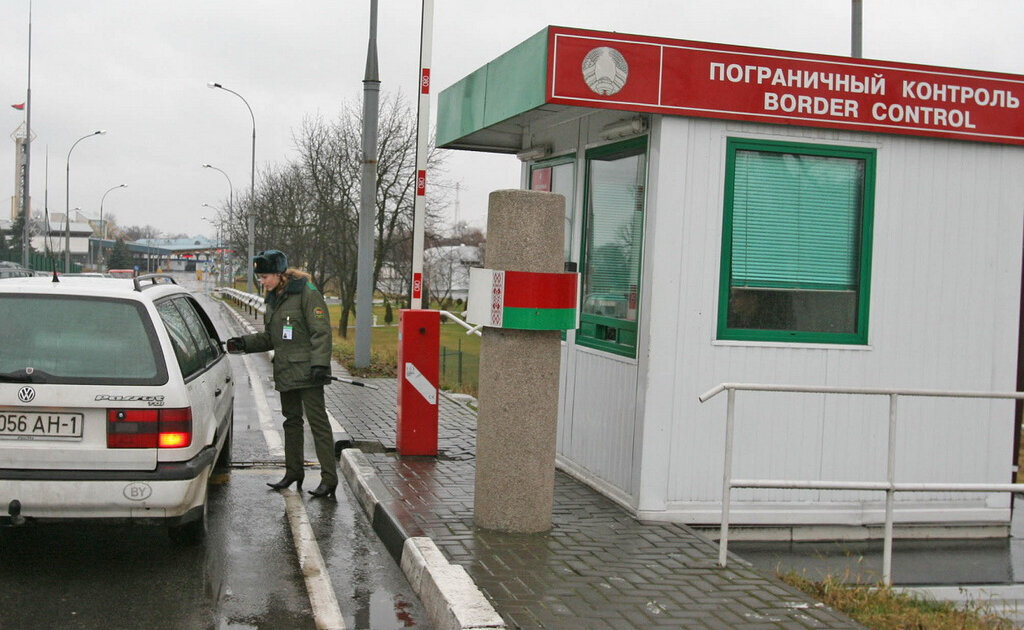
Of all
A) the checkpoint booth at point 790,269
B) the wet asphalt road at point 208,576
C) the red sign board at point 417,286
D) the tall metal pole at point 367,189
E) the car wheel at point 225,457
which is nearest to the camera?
the wet asphalt road at point 208,576

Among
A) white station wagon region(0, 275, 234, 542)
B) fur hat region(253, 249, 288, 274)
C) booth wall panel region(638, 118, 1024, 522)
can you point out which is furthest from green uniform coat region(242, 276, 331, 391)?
booth wall panel region(638, 118, 1024, 522)

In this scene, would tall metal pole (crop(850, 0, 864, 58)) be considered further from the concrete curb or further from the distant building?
the distant building

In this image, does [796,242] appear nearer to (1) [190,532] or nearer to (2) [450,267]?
(1) [190,532]

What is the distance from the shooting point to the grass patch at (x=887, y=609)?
203 inches

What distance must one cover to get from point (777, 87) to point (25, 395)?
16.8 ft

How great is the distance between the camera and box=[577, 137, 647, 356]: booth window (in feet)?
24.0

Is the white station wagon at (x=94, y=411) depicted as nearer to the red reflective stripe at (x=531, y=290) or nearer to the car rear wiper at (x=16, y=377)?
the car rear wiper at (x=16, y=377)

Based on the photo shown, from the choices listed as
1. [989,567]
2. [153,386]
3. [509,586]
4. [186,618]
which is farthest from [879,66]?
[186,618]

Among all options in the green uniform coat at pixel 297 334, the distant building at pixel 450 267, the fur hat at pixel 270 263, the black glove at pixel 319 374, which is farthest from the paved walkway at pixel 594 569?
the distant building at pixel 450 267

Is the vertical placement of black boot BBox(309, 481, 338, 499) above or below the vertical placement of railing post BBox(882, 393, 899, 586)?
below

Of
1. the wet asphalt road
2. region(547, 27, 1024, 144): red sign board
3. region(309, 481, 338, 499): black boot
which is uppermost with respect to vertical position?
region(547, 27, 1024, 144): red sign board

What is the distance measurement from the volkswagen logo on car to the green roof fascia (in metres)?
3.54

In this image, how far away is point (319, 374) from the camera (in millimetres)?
7457

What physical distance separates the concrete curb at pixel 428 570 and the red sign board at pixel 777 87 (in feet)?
9.62
